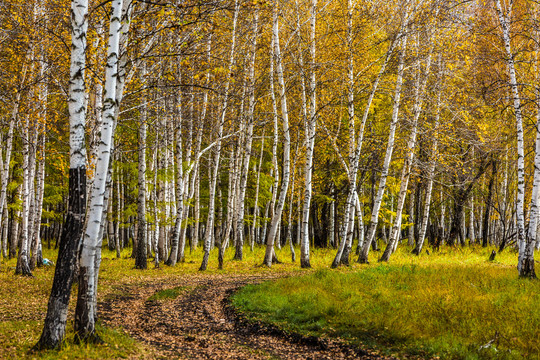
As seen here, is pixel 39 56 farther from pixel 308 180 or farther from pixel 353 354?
pixel 353 354

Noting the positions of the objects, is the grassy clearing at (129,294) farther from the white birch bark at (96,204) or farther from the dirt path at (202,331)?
the dirt path at (202,331)

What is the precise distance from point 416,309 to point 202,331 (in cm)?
431

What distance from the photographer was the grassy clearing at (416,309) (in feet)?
23.7

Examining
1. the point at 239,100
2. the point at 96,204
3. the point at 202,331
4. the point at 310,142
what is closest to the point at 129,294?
the point at 202,331

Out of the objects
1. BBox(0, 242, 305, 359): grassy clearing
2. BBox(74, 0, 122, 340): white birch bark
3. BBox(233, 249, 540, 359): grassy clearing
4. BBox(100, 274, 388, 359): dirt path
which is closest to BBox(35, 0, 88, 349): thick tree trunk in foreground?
BBox(74, 0, 122, 340): white birch bark

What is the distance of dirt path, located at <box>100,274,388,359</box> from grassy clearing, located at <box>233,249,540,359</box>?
1.86 feet

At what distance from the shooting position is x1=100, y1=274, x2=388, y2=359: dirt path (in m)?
7.33

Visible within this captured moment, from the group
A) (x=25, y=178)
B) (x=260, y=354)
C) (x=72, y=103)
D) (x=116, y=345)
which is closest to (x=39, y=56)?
(x=25, y=178)

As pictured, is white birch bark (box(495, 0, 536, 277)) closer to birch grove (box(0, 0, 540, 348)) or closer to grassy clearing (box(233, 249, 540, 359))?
birch grove (box(0, 0, 540, 348))

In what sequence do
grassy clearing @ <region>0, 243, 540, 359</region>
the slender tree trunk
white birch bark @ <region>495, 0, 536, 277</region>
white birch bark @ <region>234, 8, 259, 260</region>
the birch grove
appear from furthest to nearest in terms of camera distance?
white birch bark @ <region>234, 8, 259, 260</region> → the slender tree trunk → white birch bark @ <region>495, 0, 536, 277</region> → the birch grove → grassy clearing @ <region>0, 243, 540, 359</region>

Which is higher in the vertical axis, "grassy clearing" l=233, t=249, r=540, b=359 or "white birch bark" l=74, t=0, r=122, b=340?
"white birch bark" l=74, t=0, r=122, b=340

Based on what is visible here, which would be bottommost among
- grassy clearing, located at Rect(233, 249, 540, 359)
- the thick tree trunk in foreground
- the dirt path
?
the dirt path

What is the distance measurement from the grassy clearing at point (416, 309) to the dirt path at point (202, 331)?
0.57m

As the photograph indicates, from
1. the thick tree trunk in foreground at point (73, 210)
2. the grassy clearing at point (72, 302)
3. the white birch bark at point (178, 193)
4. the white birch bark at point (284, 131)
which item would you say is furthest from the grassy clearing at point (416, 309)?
the white birch bark at point (178, 193)
